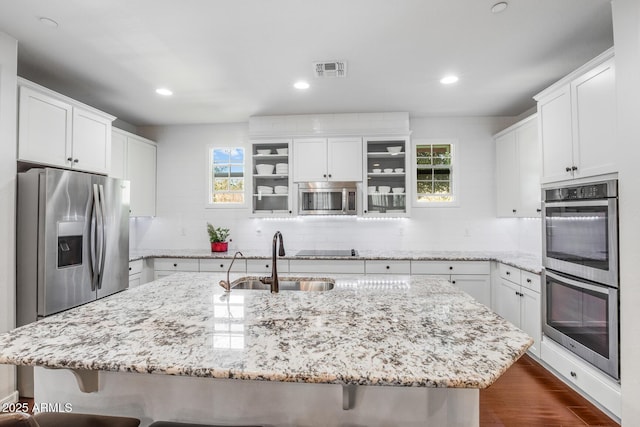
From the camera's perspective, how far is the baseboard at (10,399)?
2.23 metres

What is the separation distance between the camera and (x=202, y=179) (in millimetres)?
4508

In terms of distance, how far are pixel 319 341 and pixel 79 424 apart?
83 cm

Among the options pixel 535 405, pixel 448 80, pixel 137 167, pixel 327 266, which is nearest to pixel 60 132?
pixel 137 167

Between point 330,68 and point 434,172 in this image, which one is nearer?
point 330,68

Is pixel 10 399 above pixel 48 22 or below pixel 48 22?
below

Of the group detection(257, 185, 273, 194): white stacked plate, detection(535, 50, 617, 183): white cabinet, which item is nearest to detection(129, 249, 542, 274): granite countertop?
detection(257, 185, 273, 194): white stacked plate

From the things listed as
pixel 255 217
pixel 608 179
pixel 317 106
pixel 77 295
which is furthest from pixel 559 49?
pixel 77 295

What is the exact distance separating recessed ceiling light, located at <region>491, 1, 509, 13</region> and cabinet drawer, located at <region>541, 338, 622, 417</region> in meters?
2.44

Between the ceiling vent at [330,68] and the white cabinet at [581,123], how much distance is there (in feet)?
5.57

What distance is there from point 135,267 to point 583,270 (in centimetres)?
422

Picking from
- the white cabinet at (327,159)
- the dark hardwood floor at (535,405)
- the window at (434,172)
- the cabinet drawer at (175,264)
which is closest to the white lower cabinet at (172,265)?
the cabinet drawer at (175,264)

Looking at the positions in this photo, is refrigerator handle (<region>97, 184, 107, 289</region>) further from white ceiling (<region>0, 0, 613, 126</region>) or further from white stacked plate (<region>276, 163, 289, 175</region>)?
white stacked plate (<region>276, 163, 289, 175</region>)

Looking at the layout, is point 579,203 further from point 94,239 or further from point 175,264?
point 175,264

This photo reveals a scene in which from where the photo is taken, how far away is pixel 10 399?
2279 millimetres
